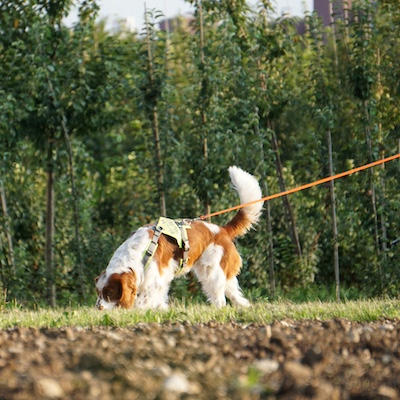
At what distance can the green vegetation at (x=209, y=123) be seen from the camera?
10242 mm

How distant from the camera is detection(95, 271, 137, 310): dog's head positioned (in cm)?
688

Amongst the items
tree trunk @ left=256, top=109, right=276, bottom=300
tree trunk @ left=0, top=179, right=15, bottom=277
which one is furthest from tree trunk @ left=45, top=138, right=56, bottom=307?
tree trunk @ left=256, top=109, right=276, bottom=300

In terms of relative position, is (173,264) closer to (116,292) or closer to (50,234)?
(116,292)

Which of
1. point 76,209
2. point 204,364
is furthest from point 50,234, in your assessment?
point 204,364

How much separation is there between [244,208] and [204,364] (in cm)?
483

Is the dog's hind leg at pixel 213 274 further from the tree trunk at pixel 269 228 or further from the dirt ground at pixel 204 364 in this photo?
the dirt ground at pixel 204 364

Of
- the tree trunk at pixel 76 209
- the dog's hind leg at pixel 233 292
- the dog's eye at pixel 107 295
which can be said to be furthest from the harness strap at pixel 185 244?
the tree trunk at pixel 76 209

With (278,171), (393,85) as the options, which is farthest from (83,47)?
(393,85)

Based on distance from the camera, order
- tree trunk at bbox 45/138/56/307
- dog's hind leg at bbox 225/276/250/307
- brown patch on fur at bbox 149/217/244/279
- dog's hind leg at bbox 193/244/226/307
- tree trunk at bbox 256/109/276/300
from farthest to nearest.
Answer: tree trunk at bbox 45/138/56/307, tree trunk at bbox 256/109/276/300, dog's hind leg at bbox 225/276/250/307, dog's hind leg at bbox 193/244/226/307, brown patch on fur at bbox 149/217/244/279

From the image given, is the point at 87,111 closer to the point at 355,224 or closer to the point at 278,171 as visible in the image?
the point at 278,171

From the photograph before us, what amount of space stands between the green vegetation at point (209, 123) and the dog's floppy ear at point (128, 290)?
3.15 meters

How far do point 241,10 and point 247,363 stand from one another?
7909 millimetres

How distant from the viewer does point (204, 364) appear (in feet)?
10.6

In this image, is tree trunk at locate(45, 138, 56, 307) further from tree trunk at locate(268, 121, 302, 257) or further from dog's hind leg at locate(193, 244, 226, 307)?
dog's hind leg at locate(193, 244, 226, 307)
